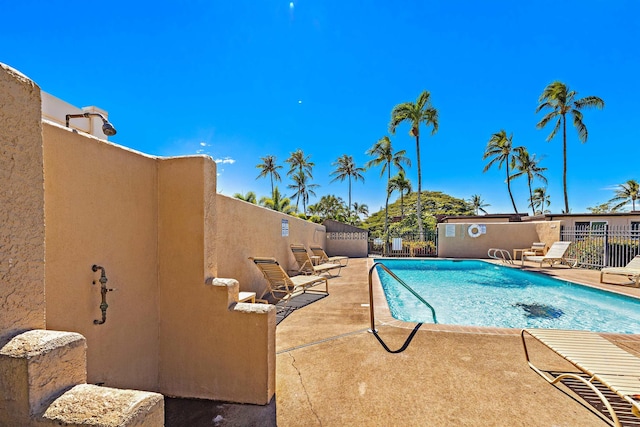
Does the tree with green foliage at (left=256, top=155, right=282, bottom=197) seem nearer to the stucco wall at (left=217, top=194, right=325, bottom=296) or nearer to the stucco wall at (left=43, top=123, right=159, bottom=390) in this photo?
the stucco wall at (left=217, top=194, right=325, bottom=296)

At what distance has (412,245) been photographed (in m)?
16.5

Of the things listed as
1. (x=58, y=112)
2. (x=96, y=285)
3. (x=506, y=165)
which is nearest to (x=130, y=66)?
(x=58, y=112)

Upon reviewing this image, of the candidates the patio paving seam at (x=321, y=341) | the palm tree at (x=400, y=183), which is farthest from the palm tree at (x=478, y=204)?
the patio paving seam at (x=321, y=341)

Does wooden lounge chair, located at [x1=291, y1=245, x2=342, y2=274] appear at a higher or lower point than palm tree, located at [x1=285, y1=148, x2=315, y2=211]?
lower

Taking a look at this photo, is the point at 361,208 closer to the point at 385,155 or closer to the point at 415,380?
the point at 385,155

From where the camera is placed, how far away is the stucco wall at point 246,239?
460cm

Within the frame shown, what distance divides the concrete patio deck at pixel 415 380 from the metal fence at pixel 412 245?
12.6 metres

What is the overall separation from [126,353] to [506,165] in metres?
34.5

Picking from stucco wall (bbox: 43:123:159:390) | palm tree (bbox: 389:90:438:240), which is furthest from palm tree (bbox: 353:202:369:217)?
stucco wall (bbox: 43:123:159:390)

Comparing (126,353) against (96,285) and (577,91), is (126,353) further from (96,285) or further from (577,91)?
(577,91)

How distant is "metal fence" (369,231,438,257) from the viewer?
16391mm

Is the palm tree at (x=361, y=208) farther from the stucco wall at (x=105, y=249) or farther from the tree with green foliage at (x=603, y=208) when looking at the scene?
the stucco wall at (x=105, y=249)

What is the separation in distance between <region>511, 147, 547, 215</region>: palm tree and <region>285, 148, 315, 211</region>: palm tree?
23834 mm

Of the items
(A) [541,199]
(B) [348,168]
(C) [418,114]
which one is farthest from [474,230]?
(A) [541,199]
